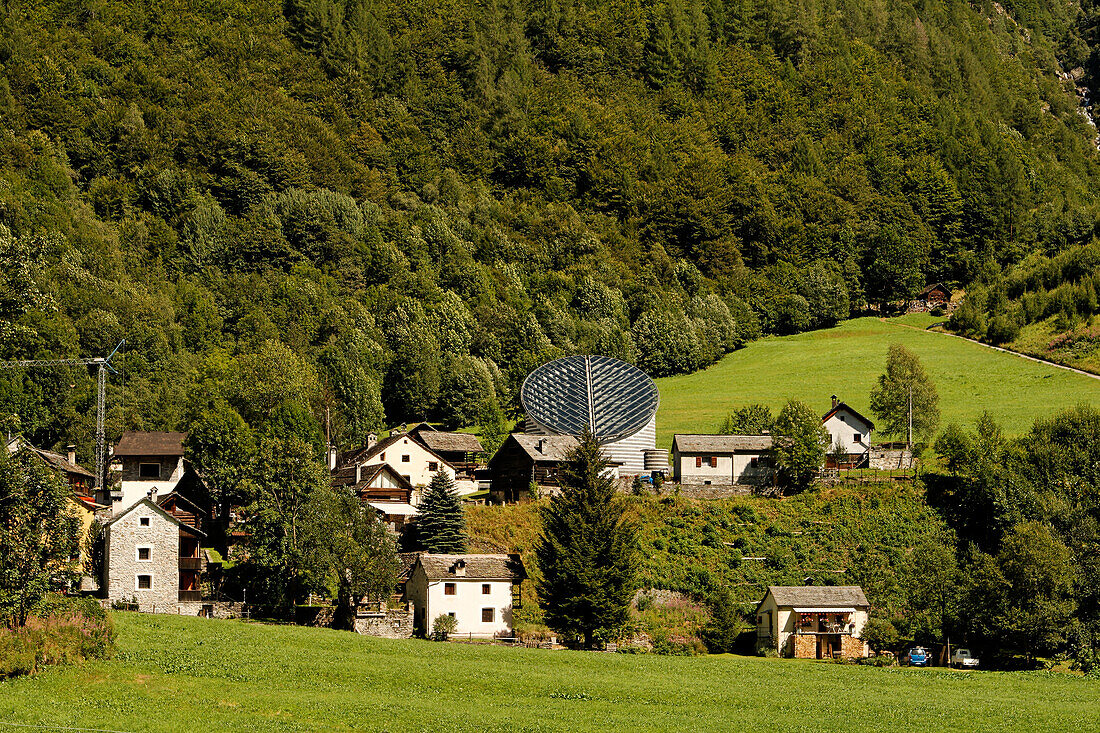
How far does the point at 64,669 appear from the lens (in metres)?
36.2

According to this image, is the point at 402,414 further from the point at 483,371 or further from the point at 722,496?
the point at 722,496

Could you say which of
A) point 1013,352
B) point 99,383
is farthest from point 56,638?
point 1013,352

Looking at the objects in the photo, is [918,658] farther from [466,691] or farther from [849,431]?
[849,431]

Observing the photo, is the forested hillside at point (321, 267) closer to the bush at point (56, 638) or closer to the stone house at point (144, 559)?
the stone house at point (144, 559)

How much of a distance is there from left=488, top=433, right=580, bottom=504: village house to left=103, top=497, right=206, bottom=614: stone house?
20.2 meters

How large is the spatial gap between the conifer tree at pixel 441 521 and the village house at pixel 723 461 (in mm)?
17682

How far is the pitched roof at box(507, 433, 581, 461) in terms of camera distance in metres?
75.1

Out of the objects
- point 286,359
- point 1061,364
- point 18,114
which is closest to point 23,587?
point 286,359

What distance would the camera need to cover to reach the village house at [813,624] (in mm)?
57688

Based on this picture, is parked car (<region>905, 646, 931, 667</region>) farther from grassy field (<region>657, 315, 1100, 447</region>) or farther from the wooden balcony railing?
grassy field (<region>657, 315, 1100, 447</region>)

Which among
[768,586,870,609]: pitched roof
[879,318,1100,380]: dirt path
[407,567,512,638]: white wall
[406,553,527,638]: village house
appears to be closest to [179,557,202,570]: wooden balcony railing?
[406,553,527,638]: village house

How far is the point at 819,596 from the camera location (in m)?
59.3

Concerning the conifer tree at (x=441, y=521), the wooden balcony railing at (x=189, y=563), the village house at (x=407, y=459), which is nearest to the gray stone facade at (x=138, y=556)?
the wooden balcony railing at (x=189, y=563)

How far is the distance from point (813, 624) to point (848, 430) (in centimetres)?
2979
